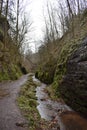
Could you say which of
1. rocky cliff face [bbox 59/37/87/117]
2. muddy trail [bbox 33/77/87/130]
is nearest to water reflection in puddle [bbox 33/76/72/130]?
muddy trail [bbox 33/77/87/130]

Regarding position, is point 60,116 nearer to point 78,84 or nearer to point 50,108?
point 50,108

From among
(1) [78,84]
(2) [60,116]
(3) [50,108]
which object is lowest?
(2) [60,116]

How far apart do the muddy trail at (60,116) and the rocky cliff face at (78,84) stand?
1.47ft

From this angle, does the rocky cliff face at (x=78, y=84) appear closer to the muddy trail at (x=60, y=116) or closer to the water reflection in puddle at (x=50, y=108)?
the muddy trail at (x=60, y=116)

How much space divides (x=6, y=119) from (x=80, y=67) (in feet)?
15.5

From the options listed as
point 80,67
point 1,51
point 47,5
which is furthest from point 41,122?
point 47,5

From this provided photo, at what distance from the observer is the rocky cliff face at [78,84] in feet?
31.5

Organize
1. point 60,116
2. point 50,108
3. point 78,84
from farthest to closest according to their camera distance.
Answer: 1. point 50,108
2. point 78,84
3. point 60,116

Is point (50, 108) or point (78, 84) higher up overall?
point (78, 84)

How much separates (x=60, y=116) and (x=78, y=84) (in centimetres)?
194

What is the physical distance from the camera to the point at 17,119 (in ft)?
25.2

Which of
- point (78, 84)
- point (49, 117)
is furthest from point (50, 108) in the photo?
point (78, 84)

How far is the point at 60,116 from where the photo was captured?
374 inches

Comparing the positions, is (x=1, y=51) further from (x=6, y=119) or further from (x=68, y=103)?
(x=6, y=119)
